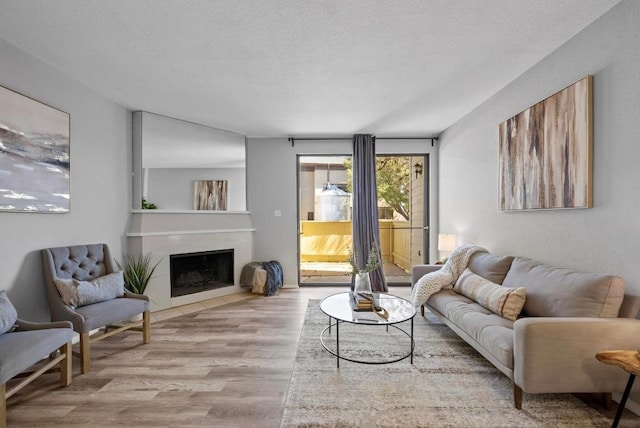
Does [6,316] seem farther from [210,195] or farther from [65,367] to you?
[210,195]

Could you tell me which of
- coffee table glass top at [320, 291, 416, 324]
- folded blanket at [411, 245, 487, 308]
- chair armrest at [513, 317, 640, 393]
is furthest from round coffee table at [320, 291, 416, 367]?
chair armrest at [513, 317, 640, 393]

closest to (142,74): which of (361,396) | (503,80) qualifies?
(361,396)

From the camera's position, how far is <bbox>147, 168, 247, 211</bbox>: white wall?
386cm

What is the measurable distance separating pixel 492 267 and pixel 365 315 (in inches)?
50.6

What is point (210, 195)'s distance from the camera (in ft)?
14.3

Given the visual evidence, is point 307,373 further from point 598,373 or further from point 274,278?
point 274,278

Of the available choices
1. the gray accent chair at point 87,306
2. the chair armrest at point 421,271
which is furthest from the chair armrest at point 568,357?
the gray accent chair at point 87,306

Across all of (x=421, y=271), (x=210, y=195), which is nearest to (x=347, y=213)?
(x=421, y=271)

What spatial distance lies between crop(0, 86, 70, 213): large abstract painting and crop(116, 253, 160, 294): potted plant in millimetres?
959

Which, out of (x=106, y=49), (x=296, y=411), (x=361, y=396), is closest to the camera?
(x=296, y=411)

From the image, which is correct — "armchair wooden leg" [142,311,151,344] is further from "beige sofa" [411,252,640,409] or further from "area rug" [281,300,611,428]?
"beige sofa" [411,252,640,409]

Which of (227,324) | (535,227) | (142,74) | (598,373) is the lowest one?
(227,324)

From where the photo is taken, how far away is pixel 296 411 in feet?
5.90

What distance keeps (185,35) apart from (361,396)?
2.73 m
